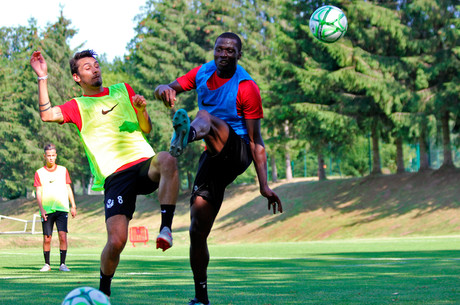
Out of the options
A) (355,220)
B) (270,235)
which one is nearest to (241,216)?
(270,235)

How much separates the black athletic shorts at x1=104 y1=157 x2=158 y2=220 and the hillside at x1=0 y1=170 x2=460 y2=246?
18.3 metres

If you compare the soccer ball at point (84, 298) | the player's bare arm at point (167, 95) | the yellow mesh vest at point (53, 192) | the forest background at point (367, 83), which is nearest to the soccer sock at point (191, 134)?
the player's bare arm at point (167, 95)

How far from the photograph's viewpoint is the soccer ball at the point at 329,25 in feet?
35.6

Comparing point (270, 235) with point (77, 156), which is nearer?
point (270, 235)

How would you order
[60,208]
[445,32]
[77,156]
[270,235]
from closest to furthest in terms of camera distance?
[60,208]
[445,32]
[270,235]
[77,156]

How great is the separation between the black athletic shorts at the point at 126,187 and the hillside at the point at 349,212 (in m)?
18.3

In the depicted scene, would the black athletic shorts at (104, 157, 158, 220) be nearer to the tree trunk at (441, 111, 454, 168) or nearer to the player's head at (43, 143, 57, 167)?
the player's head at (43, 143, 57, 167)

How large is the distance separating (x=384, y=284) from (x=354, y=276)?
50.8 inches

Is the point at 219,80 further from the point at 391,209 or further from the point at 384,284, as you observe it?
the point at 391,209

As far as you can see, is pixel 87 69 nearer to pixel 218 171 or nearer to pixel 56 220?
pixel 218 171

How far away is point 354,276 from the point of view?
8.88 metres

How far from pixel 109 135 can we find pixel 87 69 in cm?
72

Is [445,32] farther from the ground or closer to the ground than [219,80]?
farther from the ground

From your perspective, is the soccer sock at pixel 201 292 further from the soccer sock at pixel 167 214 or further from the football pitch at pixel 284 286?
the soccer sock at pixel 167 214
